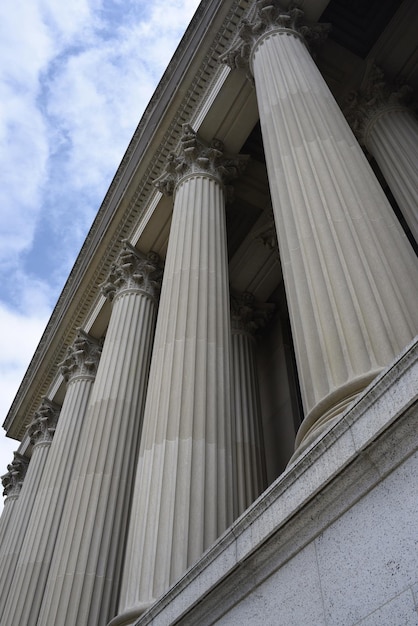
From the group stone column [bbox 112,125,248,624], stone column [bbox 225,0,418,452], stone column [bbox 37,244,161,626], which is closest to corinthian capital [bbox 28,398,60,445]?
stone column [bbox 37,244,161,626]

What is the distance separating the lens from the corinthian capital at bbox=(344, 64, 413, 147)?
21.5 m

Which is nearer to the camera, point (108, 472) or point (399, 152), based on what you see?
point (399, 152)

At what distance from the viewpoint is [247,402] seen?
949 inches

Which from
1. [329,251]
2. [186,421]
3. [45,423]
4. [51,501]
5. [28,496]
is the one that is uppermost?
[45,423]

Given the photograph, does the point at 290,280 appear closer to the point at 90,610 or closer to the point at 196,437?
the point at 196,437

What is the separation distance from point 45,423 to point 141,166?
17968 millimetres

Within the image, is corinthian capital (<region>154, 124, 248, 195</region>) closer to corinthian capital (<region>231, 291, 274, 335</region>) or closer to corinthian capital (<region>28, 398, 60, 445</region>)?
corinthian capital (<region>231, 291, 274, 335</region>)

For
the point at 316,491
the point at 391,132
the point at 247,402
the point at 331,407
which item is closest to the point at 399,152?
the point at 391,132

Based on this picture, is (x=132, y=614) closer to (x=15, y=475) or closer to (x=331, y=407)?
(x=331, y=407)

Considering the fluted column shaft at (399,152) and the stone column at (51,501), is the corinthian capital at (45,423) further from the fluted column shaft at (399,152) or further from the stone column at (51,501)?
the fluted column shaft at (399,152)

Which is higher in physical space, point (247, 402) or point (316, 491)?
point (247, 402)

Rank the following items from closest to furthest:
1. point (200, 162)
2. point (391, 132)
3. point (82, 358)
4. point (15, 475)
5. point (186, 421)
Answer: point (186, 421) < point (391, 132) < point (200, 162) < point (82, 358) < point (15, 475)

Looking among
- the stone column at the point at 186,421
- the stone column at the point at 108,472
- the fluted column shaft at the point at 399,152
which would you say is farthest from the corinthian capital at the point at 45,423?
the fluted column shaft at the point at 399,152

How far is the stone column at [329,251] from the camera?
9.55 m
